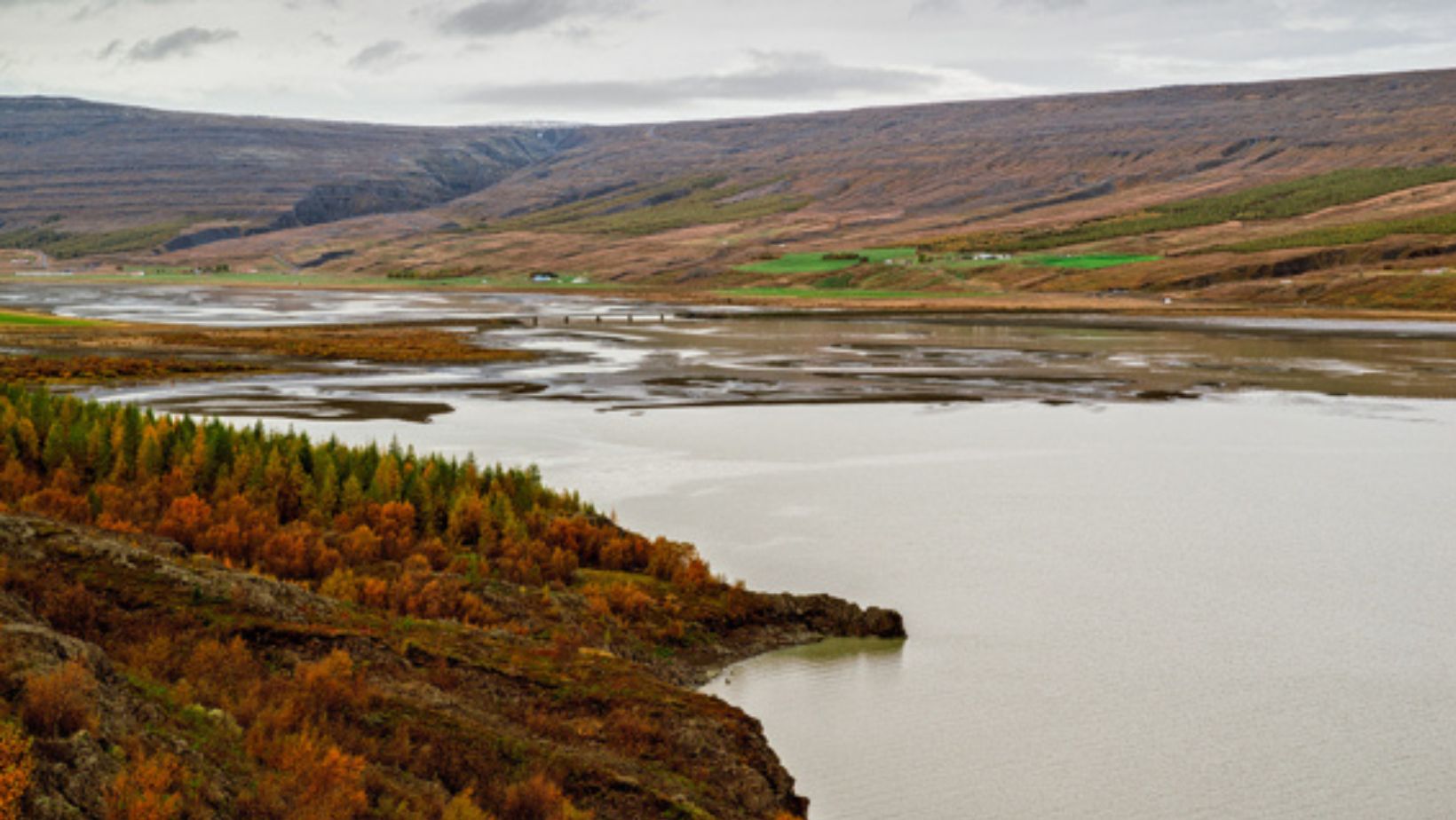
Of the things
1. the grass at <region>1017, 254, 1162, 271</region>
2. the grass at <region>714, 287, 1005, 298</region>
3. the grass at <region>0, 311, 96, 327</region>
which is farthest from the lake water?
the grass at <region>1017, 254, 1162, 271</region>

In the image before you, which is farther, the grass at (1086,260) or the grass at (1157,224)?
the grass at (1157,224)

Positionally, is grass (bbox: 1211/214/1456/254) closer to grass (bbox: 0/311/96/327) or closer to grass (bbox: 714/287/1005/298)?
grass (bbox: 714/287/1005/298)

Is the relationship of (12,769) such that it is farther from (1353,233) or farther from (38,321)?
(1353,233)

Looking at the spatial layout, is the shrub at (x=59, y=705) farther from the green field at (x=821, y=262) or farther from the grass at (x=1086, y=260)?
the green field at (x=821, y=262)

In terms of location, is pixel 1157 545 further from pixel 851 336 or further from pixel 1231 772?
pixel 851 336

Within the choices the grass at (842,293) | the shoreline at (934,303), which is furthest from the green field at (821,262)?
the shoreline at (934,303)

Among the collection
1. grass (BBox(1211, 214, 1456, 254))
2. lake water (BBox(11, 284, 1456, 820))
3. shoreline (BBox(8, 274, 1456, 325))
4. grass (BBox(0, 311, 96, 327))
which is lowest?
lake water (BBox(11, 284, 1456, 820))
